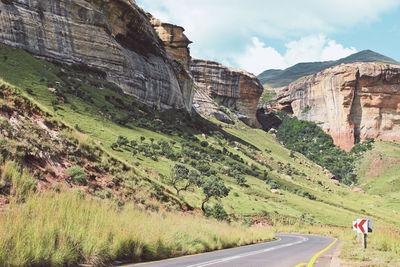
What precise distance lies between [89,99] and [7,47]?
15998 mm

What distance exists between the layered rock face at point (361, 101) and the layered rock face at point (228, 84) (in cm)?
3430

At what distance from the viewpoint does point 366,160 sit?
110 m

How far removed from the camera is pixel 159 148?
172 ft

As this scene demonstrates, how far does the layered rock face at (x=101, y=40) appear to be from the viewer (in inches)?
2168

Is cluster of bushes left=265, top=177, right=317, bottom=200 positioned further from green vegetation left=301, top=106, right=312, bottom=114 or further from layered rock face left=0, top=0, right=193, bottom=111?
green vegetation left=301, top=106, right=312, bottom=114

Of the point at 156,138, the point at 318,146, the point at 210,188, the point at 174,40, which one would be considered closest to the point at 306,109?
the point at 318,146

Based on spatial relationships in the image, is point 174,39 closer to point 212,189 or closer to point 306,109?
point 306,109

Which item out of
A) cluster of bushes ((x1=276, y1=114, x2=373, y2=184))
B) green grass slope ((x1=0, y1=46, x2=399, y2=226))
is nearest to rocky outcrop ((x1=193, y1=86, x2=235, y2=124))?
cluster of bushes ((x1=276, y1=114, x2=373, y2=184))

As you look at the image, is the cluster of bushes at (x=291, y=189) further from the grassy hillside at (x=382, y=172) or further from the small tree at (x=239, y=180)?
the grassy hillside at (x=382, y=172)

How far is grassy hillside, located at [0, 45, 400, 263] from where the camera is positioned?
11.6 meters

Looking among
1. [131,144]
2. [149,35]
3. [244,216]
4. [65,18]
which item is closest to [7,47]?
[65,18]

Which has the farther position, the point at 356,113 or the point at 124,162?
the point at 356,113

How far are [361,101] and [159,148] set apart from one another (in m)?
107

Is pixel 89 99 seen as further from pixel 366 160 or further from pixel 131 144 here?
pixel 366 160
